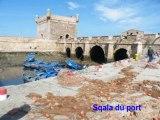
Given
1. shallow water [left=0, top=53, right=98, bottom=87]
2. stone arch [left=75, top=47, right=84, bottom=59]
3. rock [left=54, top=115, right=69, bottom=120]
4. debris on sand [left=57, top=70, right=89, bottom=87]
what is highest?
debris on sand [left=57, top=70, right=89, bottom=87]

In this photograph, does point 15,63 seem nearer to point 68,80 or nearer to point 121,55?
point 121,55

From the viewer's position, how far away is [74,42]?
42312 millimetres

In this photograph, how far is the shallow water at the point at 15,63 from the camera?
23.0 metres

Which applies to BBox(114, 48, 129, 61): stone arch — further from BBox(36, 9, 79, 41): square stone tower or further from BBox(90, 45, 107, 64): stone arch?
BBox(36, 9, 79, 41): square stone tower

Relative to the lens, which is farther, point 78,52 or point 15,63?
point 78,52

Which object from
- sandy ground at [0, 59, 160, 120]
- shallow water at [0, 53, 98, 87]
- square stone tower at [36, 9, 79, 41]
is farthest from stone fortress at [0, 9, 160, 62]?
sandy ground at [0, 59, 160, 120]

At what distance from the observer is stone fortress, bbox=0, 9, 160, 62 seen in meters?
26.3

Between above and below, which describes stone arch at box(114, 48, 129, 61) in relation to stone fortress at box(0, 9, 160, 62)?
below

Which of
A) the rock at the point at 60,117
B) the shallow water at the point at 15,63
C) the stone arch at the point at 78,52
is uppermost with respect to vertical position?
the rock at the point at 60,117

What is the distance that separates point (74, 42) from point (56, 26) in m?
10.6

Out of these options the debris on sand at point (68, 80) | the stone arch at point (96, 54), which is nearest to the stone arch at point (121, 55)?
the stone arch at point (96, 54)

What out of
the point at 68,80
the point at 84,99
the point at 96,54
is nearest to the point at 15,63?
the point at 96,54

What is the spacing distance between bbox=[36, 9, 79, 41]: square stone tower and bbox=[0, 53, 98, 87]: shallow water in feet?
22.7

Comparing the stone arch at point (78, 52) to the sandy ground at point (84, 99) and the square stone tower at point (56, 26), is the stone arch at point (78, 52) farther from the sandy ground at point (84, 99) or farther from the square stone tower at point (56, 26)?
the sandy ground at point (84, 99)
